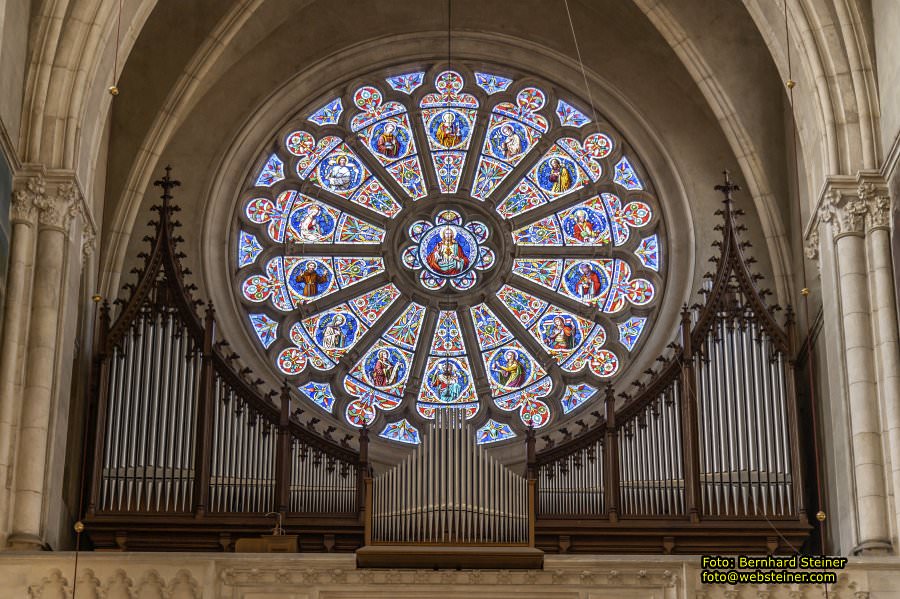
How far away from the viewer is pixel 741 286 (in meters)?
18.5

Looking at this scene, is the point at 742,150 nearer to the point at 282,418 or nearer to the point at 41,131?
the point at 282,418

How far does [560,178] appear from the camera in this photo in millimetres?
20750

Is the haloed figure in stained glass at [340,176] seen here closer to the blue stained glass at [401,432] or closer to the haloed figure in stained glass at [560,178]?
the haloed figure in stained glass at [560,178]

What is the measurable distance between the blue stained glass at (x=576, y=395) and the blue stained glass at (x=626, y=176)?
253cm

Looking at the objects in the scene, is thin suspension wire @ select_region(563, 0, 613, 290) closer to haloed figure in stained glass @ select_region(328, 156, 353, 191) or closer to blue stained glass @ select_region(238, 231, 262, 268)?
haloed figure in stained glass @ select_region(328, 156, 353, 191)

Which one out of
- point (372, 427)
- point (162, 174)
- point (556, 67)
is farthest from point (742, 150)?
point (162, 174)

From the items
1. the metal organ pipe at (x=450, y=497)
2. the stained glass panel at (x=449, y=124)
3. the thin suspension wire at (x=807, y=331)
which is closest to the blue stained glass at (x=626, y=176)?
the stained glass panel at (x=449, y=124)

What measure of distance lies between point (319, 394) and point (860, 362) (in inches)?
248

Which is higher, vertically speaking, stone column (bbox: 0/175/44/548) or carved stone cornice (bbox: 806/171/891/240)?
carved stone cornice (bbox: 806/171/891/240)

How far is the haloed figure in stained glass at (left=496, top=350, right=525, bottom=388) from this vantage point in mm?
19688

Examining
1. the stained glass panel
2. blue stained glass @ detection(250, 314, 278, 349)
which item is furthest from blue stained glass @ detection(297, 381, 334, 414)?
the stained glass panel

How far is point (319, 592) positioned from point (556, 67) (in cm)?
825

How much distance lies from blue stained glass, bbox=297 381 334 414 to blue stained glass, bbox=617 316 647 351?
3.25 m

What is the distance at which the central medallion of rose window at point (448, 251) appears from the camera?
66.3ft
